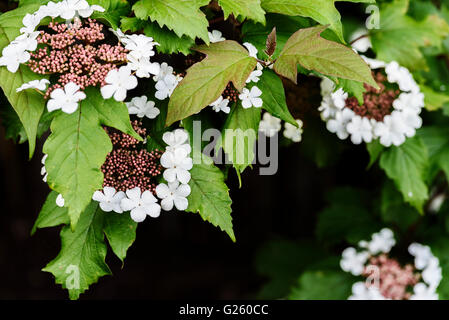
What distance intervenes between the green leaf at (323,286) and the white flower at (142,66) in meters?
1.17

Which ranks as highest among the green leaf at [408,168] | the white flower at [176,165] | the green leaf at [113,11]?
the green leaf at [113,11]

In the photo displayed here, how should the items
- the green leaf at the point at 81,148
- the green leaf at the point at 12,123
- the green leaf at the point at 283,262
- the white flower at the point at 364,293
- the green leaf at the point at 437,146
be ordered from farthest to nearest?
the green leaf at the point at 283,262 → the green leaf at the point at 437,146 → the white flower at the point at 364,293 → the green leaf at the point at 12,123 → the green leaf at the point at 81,148

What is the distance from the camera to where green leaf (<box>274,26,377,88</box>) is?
3.26 ft

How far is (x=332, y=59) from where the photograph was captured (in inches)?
40.0

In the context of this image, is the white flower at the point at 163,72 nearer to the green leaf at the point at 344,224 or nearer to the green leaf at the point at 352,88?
the green leaf at the point at 352,88

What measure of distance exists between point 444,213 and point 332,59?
4.49ft

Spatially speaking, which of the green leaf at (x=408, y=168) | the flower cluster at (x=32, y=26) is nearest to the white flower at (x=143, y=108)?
the flower cluster at (x=32, y=26)

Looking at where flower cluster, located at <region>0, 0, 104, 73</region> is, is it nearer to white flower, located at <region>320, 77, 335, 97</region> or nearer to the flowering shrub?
the flowering shrub

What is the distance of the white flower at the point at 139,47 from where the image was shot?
1.00 meters

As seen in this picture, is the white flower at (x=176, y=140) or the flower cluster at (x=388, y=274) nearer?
the white flower at (x=176, y=140)

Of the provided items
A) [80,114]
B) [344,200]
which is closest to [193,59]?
[80,114]

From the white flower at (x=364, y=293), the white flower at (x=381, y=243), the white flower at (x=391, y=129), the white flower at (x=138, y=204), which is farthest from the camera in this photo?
the white flower at (x=381, y=243)

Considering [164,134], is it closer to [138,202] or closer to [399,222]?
[138,202]

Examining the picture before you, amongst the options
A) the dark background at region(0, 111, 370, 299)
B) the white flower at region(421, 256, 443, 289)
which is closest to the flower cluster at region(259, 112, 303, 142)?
the white flower at region(421, 256, 443, 289)
